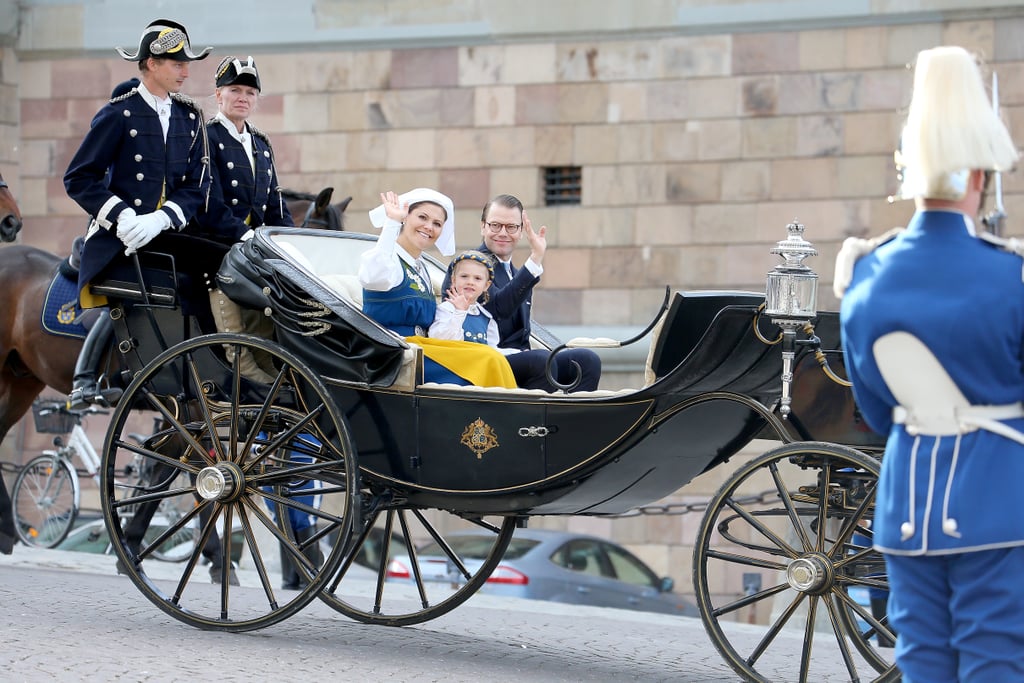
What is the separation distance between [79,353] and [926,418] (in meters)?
5.99

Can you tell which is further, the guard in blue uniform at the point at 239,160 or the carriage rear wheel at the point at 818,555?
the guard in blue uniform at the point at 239,160

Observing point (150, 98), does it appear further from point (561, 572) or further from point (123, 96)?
point (561, 572)

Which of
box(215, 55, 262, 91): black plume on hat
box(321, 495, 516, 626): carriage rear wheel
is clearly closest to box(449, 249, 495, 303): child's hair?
box(321, 495, 516, 626): carriage rear wheel

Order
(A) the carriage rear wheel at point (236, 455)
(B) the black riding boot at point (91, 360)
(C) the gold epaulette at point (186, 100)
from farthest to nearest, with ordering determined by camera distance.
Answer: (B) the black riding boot at point (91, 360), (C) the gold epaulette at point (186, 100), (A) the carriage rear wheel at point (236, 455)

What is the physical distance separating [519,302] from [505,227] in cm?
37

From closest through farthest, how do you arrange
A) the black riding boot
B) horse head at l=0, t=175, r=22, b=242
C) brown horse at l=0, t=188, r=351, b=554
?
the black riding boot < horse head at l=0, t=175, r=22, b=242 < brown horse at l=0, t=188, r=351, b=554

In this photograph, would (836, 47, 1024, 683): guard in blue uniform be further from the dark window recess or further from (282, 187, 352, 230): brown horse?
the dark window recess

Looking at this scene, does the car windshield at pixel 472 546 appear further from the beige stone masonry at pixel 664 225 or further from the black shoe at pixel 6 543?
the black shoe at pixel 6 543

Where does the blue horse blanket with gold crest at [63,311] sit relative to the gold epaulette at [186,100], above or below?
below

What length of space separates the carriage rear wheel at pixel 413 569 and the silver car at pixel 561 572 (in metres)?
0.02

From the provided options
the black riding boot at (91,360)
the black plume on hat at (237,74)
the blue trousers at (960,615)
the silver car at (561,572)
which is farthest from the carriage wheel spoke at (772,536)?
the silver car at (561,572)

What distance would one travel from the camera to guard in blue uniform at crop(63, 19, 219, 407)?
626 centimetres

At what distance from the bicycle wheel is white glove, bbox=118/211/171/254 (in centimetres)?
615

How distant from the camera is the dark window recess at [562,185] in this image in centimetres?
1471
